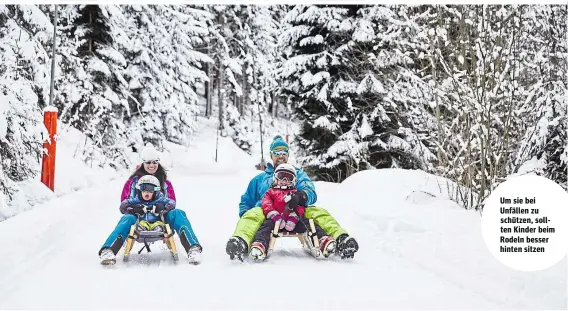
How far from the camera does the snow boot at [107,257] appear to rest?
15.2 feet

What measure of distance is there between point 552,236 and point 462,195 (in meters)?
2.84

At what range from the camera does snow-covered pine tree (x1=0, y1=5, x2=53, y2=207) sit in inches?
249

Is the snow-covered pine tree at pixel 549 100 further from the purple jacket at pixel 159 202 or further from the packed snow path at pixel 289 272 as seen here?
the purple jacket at pixel 159 202

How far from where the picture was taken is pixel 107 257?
4.63m

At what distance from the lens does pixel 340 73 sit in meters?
12.8

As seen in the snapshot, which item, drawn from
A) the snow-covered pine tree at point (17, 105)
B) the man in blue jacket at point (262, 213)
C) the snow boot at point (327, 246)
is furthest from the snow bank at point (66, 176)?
the snow boot at point (327, 246)

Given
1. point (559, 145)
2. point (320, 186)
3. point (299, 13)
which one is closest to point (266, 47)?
point (299, 13)

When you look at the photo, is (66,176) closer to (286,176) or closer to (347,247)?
(286,176)

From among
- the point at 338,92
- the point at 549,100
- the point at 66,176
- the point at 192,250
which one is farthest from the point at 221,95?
the point at 192,250

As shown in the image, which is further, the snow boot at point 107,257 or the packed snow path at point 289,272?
the snow boot at point 107,257

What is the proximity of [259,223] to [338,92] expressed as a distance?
7.88 metres

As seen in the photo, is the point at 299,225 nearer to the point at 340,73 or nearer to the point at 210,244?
the point at 210,244

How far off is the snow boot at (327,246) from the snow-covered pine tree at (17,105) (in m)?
3.63

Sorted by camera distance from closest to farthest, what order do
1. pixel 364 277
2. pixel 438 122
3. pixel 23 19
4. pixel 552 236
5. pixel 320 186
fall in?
1. pixel 552 236
2. pixel 364 277
3. pixel 438 122
4. pixel 23 19
5. pixel 320 186
